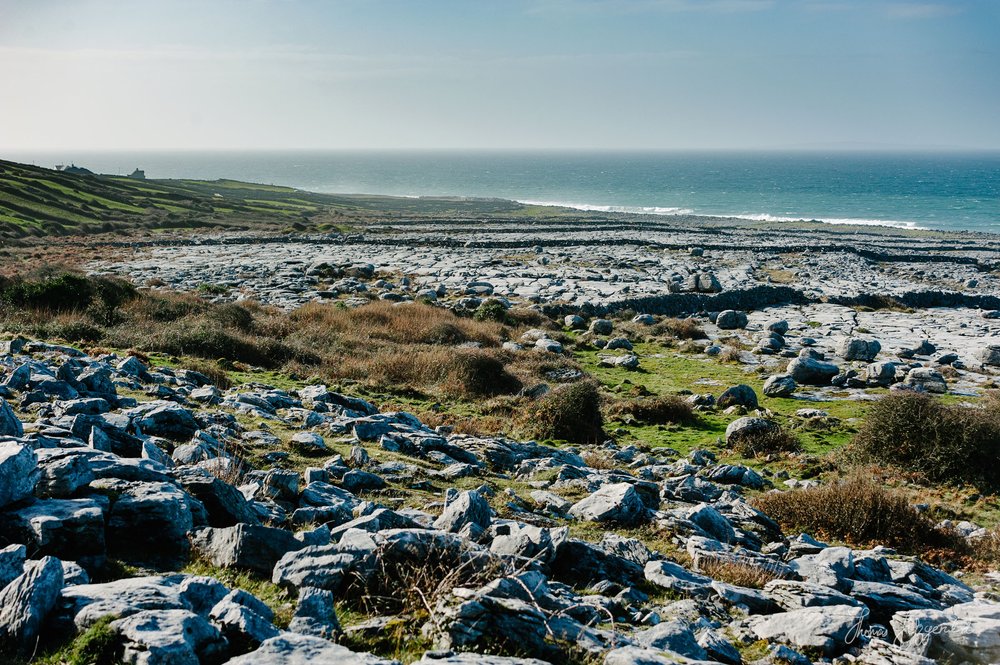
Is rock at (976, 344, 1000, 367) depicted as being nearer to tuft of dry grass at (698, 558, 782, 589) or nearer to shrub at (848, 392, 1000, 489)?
shrub at (848, 392, 1000, 489)

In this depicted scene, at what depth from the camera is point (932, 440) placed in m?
13.3

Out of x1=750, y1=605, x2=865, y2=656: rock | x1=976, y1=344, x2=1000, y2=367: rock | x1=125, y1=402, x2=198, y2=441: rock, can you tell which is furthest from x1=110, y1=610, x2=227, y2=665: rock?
x1=976, y1=344, x2=1000, y2=367: rock

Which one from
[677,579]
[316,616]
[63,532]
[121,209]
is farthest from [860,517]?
[121,209]

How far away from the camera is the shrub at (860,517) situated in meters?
10.1

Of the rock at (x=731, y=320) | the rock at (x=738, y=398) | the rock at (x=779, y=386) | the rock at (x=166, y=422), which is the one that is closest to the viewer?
the rock at (x=166, y=422)

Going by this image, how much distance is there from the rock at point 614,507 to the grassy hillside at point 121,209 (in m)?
61.9

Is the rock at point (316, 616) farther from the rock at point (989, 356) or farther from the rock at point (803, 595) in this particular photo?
the rock at point (989, 356)

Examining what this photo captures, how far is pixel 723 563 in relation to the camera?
7.80 m

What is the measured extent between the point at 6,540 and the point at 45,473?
1.15 meters

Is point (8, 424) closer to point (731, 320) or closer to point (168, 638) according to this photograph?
point (168, 638)

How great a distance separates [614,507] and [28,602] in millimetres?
6700

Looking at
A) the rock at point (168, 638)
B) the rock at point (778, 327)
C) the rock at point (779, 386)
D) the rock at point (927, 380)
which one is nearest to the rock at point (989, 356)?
the rock at point (927, 380)

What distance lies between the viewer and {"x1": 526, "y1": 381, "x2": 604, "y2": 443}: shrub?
15766 mm

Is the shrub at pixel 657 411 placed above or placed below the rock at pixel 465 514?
below
